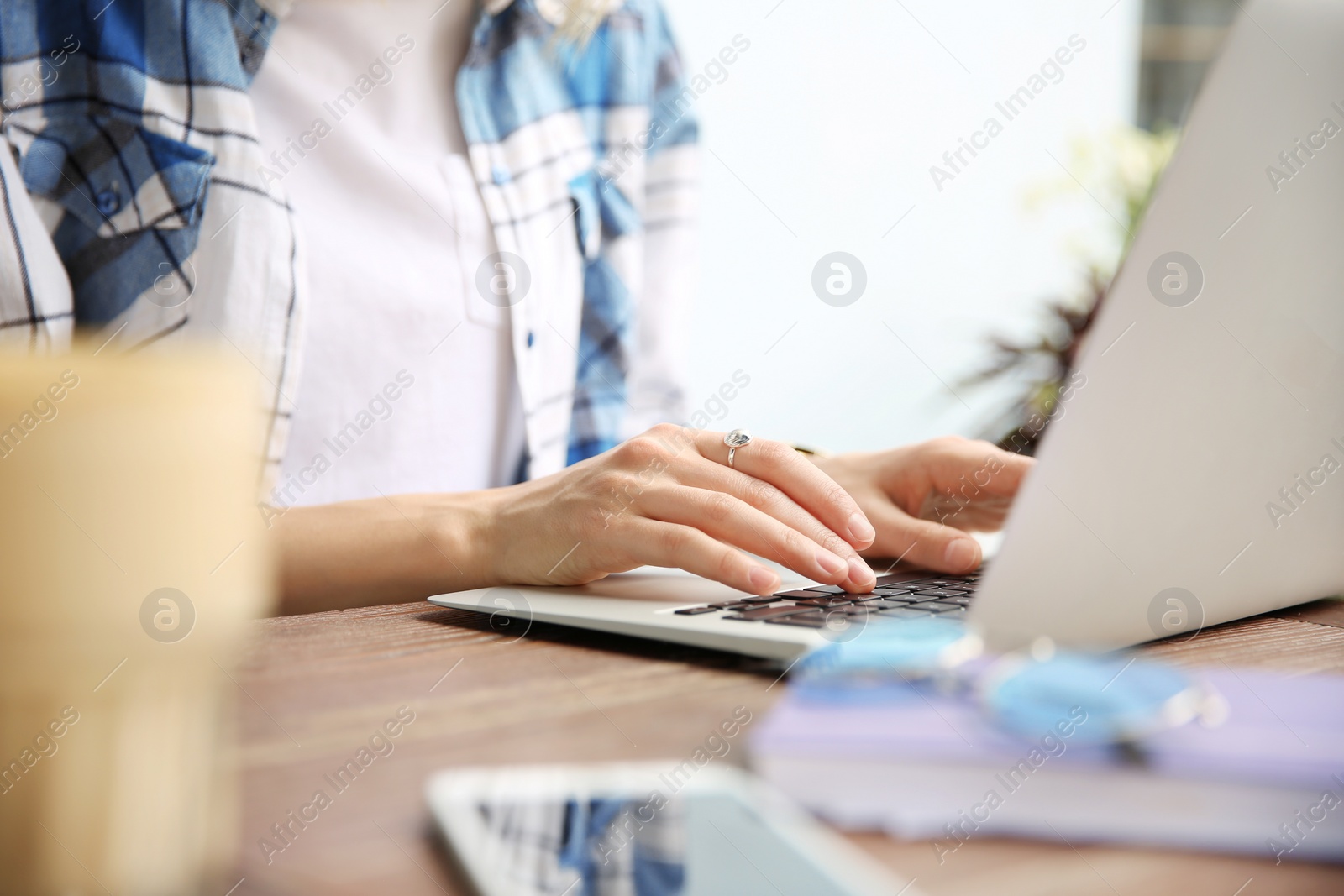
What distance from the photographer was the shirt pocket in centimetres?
97

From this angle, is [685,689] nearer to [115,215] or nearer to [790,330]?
[115,215]

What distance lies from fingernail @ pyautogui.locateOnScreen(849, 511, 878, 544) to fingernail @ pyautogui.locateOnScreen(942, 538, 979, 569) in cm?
10

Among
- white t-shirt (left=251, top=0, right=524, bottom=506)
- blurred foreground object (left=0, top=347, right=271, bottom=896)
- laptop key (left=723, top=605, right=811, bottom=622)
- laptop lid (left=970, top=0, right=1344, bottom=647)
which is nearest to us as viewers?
blurred foreground object (left=0, top=347, right=271, bottom=896)

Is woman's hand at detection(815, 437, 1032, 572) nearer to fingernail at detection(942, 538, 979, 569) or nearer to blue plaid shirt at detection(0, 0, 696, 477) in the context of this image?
fingernail at detection(942, 538, 979, 569)

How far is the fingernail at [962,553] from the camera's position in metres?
0.66

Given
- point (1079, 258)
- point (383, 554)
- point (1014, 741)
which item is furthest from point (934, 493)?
point (1079, 258)

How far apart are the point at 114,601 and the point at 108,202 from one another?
97 cm

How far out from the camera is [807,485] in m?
0.61

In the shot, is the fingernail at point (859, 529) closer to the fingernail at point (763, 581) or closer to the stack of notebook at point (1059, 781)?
the fingernail at point (763, 581)

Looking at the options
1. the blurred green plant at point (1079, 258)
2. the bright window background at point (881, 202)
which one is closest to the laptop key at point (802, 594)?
the bright window background at point (881, 202)

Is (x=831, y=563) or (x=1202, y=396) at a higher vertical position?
(x=1202, y=396)

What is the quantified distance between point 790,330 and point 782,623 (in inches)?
88.7

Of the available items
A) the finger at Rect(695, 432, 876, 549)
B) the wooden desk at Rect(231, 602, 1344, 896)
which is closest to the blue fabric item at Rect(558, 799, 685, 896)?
the wooden desk at Rect(231, 602, 1344, 896)

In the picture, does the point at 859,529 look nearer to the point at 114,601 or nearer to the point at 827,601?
the point at 827,601
